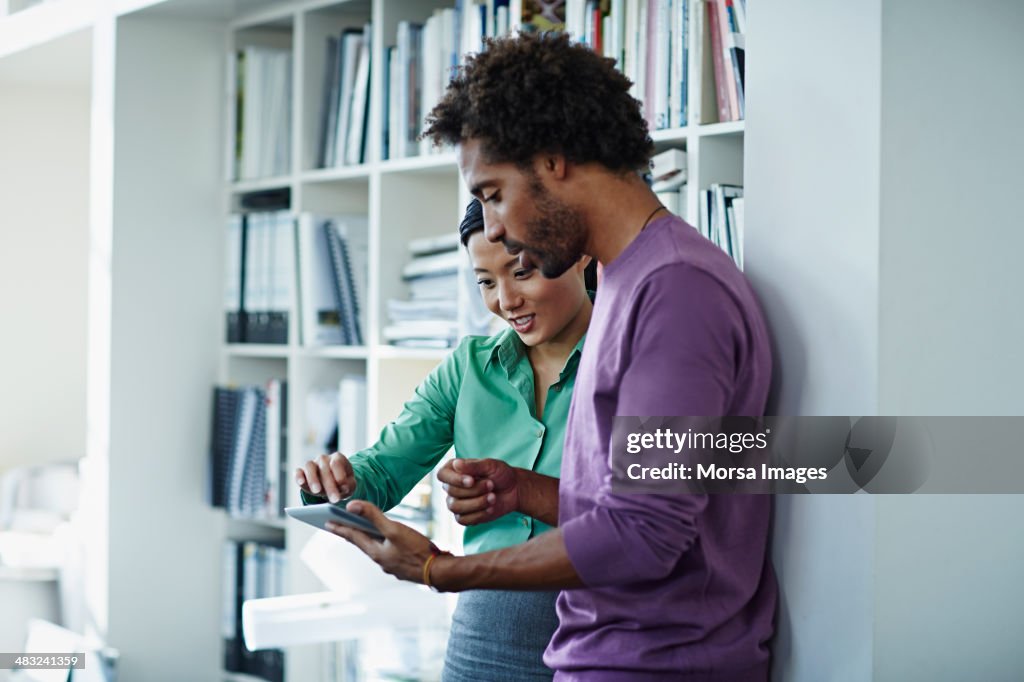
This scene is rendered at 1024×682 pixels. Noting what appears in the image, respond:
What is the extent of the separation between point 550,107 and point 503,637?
859 millimetres

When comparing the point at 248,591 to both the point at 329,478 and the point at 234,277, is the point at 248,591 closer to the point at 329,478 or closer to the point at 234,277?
the point at 234,277

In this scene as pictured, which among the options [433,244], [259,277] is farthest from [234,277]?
[433,244]

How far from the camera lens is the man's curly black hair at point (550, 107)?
1282mm

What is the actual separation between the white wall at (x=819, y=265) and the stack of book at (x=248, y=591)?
2110mm

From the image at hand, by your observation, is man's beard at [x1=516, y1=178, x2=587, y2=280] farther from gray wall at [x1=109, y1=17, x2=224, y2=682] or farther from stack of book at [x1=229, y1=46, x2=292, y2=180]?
gray wall at [x1=109, y1=17, x2=224, y2=682]

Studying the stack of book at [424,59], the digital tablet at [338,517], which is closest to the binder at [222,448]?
the stack of book at [424,59]

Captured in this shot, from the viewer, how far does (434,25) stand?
9.09ft

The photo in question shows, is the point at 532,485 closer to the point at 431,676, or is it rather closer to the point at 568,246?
the point at 568,246

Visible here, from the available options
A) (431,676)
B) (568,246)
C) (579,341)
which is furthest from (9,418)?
(568,246)

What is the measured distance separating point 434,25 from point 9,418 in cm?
238

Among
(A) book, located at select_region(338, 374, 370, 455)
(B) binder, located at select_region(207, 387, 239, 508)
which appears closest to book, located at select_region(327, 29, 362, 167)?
(A) book, located at select_region(338, 374, 370, 455)

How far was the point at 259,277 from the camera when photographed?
10.7 ft

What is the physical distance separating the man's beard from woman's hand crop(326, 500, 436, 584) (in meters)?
0.38

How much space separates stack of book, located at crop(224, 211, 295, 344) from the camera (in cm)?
317
